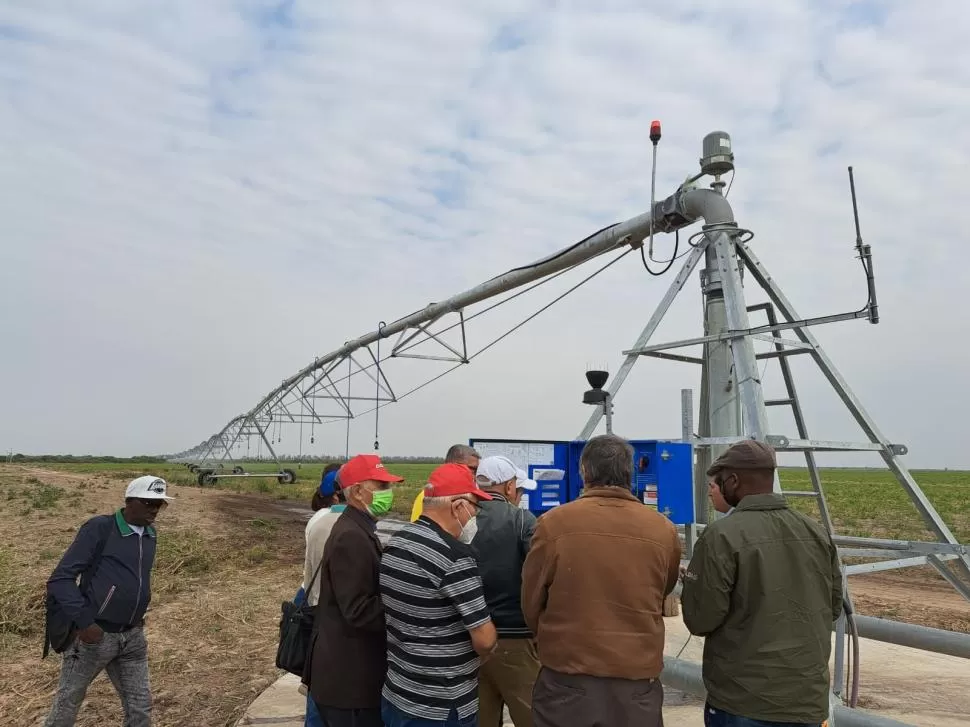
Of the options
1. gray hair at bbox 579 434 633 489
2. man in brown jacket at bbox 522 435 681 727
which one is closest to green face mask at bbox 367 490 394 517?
man in brown jacket at bbox 522 435 681 727

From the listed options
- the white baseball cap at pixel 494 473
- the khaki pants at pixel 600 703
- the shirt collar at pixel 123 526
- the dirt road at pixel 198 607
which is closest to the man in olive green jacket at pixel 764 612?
the khaki pants at pixel 600 703

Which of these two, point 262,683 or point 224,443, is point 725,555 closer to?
point 262,683

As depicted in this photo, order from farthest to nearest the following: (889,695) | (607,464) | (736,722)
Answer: (889,695) → (607,464) → (736,722)

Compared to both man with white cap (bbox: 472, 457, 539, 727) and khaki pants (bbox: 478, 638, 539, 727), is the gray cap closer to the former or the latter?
man with white cap (bbox: 472, 457, 539, 727)

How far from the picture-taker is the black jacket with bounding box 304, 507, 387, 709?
304cm

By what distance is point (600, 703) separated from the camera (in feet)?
8.53

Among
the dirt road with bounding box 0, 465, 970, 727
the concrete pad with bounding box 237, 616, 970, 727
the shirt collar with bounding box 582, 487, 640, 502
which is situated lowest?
the dirt road with bounding box 0, 465, 970, 727

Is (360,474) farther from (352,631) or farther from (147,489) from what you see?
(147,489)

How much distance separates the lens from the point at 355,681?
3.07 m

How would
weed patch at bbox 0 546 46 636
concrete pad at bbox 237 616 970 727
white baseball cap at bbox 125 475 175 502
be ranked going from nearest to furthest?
white baseball cap at bbox 125 475 175 502, concrete pad at bbox 237 616 970 727, weed patch at bbox 0 546 46 636

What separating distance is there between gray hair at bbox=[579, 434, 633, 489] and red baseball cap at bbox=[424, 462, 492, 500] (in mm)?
507

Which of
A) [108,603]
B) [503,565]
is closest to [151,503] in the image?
[108,603]

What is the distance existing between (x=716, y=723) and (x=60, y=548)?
14356 millimetres

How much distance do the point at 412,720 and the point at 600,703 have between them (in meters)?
0.81
